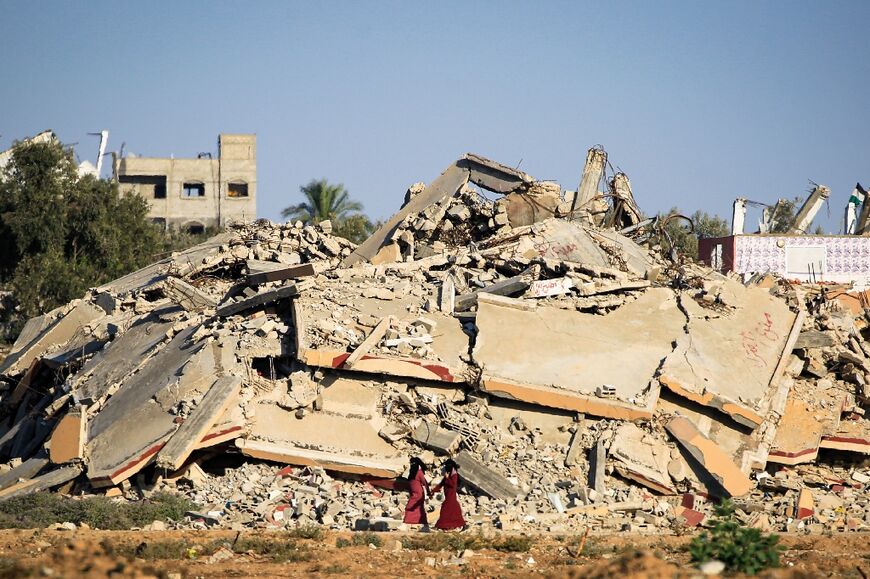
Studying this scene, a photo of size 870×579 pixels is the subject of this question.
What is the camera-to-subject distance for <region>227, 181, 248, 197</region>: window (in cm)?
4784

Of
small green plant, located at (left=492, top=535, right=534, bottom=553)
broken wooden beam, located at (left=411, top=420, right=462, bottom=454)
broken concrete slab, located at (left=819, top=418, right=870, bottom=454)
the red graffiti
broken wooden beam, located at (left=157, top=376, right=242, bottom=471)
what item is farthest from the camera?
the red graffiti

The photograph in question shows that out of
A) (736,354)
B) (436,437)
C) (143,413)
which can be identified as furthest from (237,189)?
(436,437)

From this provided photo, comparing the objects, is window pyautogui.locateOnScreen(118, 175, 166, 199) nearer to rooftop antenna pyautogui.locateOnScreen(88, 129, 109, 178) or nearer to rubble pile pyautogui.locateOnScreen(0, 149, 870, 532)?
rooftop antenna pyautogui.locateOnScreen(88, 129, 109, 178)

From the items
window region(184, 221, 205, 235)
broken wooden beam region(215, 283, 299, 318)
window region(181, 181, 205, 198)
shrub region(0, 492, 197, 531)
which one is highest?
window region(181, 181, 205, 198)

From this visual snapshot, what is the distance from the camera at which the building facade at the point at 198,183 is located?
156ft

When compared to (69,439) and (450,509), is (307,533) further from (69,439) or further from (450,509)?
(69,439)

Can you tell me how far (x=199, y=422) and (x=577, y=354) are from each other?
4.43 metres

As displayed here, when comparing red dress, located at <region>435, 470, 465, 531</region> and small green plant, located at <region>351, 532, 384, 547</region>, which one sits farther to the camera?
red dress, located at <region>435, 470, 465, 531</region>

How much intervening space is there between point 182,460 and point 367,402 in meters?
2.18

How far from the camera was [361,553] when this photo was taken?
379 inches

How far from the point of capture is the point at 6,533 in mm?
10406

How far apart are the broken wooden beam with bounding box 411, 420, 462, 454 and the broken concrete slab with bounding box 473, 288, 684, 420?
70 centimetres

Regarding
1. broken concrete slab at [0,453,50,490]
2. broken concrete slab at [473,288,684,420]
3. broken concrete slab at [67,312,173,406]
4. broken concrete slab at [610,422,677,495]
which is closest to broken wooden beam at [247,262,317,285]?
broken concrete slab at [67,312,173,406]

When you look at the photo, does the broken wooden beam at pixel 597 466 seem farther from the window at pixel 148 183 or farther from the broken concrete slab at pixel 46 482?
the window at pixel 148 183
